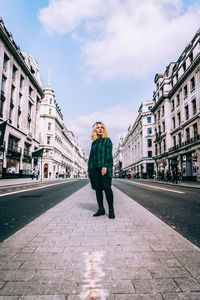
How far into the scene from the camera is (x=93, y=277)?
146 centimetres

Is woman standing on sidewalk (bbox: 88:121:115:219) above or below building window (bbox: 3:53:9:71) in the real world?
below

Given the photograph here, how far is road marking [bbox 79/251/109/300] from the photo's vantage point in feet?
4.08

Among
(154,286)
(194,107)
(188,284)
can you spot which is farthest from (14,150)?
(188,284)

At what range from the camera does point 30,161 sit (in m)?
31.7

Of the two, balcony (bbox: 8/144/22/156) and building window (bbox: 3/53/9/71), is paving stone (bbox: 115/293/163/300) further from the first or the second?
building window (bbox: 3/53/9/71)

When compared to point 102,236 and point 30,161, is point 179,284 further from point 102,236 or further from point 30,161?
point 30,161

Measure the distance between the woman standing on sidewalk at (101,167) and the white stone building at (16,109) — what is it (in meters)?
15.7

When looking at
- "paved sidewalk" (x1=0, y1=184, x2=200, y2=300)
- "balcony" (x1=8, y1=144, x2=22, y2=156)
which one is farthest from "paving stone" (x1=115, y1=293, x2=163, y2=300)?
"balcony" (x1=8, y1=144, x2=22, y2=156)

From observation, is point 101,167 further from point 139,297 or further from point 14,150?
point 14,150

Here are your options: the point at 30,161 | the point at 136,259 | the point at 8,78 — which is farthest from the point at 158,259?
the point at 30,161

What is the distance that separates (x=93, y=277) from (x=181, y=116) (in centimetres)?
3220

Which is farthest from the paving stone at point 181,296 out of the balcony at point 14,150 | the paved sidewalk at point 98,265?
the balcony at point 14,150

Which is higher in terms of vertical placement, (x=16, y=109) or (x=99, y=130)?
(x=16, y=109)

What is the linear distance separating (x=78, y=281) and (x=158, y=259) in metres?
0.82
